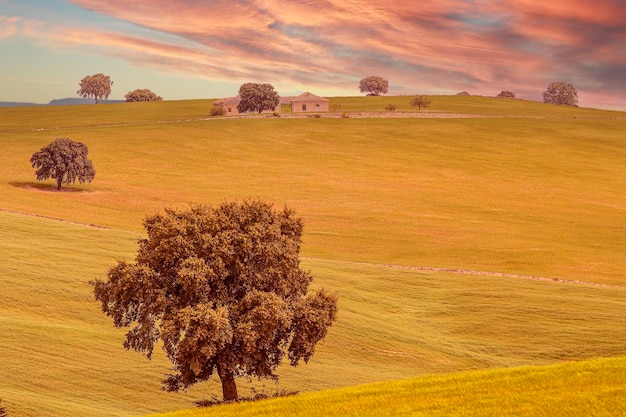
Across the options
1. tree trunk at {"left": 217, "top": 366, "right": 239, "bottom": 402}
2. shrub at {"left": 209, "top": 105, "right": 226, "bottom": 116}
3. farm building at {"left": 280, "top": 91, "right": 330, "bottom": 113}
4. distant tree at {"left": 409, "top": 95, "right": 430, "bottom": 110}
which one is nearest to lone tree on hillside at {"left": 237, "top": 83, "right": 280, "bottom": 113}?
shrub at {"left": 209, "top": 105, "right": 226, "bottom": 116}

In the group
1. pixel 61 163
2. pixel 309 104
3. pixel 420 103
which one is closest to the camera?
pixel 61 163

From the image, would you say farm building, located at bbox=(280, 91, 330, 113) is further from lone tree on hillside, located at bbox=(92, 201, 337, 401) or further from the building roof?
lone tree on hillside, located at bbox=(92, 201, 337, 401)

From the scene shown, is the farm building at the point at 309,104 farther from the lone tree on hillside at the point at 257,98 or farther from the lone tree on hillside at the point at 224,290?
the lone tree on hillside at the point at 224,290

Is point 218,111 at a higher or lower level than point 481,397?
higher

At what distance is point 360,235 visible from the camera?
226ft

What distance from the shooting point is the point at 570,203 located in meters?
89.5

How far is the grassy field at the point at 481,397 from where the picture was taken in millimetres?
16922

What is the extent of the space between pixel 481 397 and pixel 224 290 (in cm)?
1107

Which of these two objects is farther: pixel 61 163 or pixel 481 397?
pixel 61 163

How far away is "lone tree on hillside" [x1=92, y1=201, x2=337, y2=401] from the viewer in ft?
83.6

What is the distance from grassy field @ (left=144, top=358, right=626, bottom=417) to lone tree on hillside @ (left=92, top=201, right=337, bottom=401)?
4.30 meters

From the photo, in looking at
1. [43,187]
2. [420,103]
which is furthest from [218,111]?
[43,187]

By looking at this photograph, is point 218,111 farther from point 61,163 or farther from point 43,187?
point 43,187

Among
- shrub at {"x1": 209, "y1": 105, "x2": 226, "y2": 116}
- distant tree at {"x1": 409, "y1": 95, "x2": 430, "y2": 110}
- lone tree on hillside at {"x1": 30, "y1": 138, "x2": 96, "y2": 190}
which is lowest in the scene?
lone tree on hillside at {"x1": 30, "y1": 138, "x2": 96, "y2": 190}
